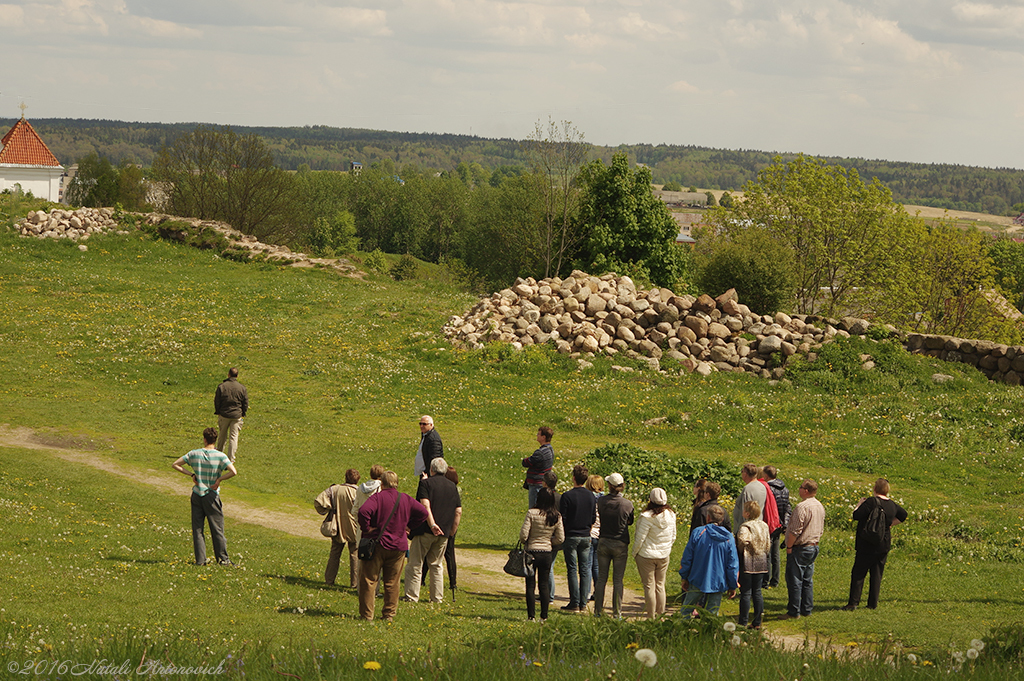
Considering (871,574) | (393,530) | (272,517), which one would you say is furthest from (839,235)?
(393,530)

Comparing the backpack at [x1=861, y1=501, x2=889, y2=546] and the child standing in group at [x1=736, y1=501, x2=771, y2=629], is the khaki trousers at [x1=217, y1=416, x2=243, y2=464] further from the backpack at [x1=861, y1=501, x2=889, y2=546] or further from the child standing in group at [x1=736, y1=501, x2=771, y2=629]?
the backpack at [x1=861, y1=501, x2=889, y2=546]

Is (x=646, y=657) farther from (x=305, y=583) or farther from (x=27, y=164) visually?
(x=27, y=164)

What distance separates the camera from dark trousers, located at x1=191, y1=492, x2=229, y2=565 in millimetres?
13203

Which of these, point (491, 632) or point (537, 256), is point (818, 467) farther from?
point (537, 256)

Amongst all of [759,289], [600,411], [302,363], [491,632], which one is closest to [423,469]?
[491,632]

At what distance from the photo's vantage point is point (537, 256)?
200ft

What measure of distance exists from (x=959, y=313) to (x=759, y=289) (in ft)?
71.4

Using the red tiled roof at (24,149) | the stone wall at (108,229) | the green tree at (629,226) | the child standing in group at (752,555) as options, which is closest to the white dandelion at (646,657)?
the child standing in group at (752,555)

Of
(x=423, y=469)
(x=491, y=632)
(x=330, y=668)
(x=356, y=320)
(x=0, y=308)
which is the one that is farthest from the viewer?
(x=356, y=320)

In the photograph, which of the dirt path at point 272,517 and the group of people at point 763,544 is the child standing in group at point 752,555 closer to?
the group of people at point 763,544

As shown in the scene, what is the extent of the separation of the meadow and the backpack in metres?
1.14

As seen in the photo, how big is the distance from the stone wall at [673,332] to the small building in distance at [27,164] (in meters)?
47.7

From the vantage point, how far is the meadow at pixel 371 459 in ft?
29.2

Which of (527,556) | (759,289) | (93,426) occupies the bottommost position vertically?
(93,426)
